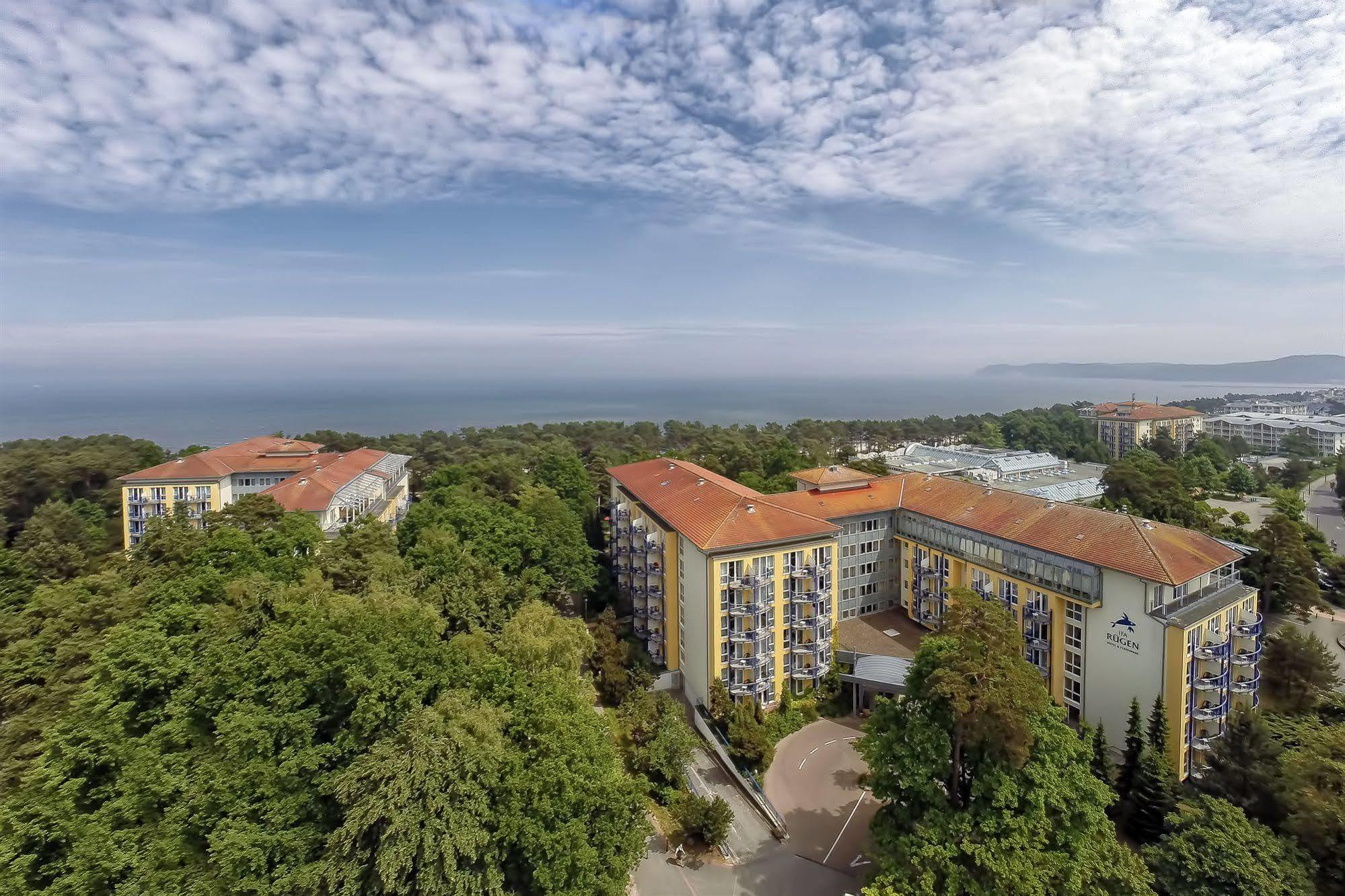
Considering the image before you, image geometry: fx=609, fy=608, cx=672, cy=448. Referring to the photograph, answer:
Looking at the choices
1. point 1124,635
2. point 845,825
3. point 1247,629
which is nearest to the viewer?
point 845,825

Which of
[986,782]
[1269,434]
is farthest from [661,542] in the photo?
[1269,434]

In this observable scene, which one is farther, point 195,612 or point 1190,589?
point 1190,589

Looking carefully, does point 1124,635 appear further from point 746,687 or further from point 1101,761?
point 746,687

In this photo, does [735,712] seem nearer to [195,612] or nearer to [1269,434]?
[195,612]

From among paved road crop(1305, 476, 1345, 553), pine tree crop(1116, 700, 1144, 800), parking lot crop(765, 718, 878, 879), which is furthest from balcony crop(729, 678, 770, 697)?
paved road crop(1305, 476, 1345, 553)

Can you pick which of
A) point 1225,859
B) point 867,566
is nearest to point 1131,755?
point 1225,859

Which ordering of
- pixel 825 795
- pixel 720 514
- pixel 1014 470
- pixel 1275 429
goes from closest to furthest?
1. pixel 825 795
2. pixel 720 514
3. pixel 1014 470
4. pixel 1275 429

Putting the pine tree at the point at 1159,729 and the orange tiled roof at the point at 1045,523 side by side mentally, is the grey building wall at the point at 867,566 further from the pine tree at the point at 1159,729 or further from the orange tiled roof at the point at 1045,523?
the pine tree at the point at 1159,729
